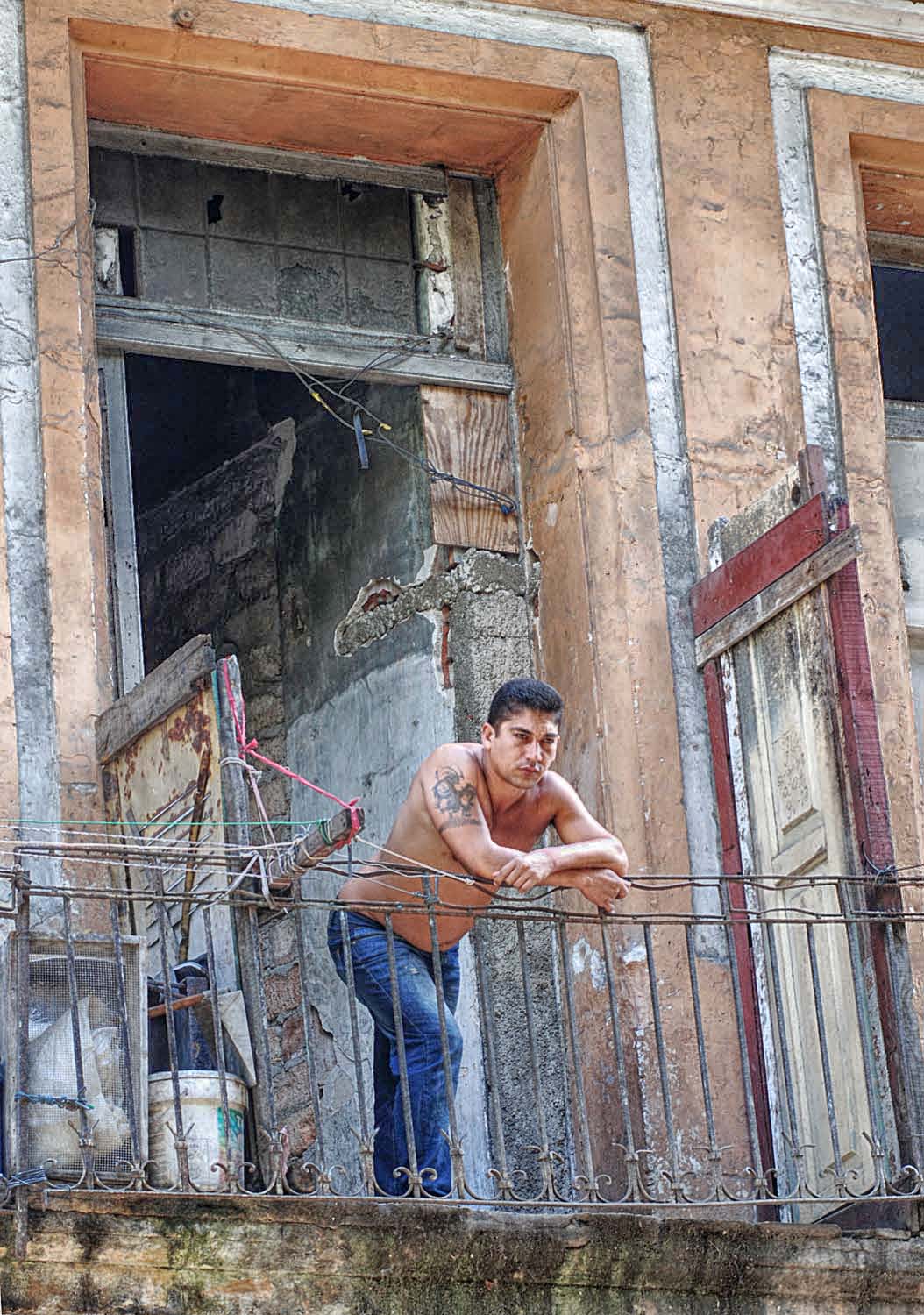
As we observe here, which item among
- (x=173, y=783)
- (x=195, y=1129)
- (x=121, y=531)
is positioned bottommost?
(x=195, y=1129)

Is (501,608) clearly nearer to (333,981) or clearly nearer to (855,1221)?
(333,981)

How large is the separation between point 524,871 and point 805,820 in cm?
132

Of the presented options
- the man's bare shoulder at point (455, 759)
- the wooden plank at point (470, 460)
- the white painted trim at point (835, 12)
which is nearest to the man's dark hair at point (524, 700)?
the man's bare shoulder at point (455, 759)

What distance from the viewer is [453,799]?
772 centimetres

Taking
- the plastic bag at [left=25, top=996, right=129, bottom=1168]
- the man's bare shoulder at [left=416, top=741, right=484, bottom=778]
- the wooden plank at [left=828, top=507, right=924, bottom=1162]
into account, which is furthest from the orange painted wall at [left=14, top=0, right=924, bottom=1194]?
the plastic bag at [left=25, top=996, right=129, bottom=1168]

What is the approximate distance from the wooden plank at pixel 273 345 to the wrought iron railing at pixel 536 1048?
6.60 ft

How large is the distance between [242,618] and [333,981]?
188 centimetres

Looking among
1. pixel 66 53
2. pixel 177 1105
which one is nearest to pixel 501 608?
pixel 66 53

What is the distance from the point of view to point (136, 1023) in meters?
7.38

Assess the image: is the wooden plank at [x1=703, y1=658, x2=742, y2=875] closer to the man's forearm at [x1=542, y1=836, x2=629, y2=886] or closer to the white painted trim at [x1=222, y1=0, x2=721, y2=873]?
the white painted trim at [x1=222, y1=0, x2=721, y2=873]

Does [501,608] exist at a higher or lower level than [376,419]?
lower

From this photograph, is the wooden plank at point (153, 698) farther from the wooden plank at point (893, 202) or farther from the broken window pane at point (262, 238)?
the wooden plank at point (893, 202)

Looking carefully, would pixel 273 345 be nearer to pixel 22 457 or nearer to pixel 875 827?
pixel 22 457

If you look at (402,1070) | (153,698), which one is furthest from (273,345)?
(402,1070)
